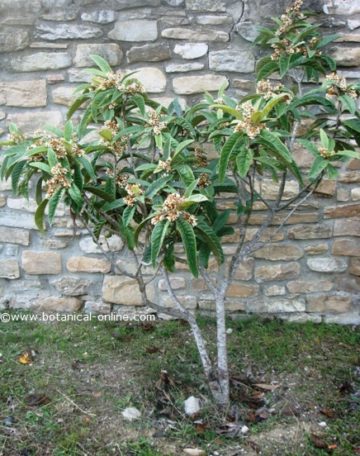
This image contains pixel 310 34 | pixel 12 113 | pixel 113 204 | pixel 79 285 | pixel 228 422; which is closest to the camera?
pixel 113 204

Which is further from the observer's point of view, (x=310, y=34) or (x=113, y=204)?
(x=310, y=34)

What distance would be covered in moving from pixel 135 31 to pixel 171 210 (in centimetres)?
139

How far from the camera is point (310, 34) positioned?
8.75 feet

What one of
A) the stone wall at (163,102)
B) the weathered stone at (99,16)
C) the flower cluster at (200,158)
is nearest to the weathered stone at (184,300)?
the stone wall at (163,102)

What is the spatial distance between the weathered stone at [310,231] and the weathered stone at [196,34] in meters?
1.09

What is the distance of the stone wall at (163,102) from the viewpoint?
290 centimetres

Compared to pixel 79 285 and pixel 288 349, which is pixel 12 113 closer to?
pixel 79 285

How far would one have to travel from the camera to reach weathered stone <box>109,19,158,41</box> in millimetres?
2918

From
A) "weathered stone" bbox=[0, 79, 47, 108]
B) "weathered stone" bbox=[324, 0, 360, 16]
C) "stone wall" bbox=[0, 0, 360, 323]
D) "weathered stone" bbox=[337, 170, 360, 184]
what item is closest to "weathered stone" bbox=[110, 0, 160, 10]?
"stone wall" bbox=[0, 0, 360, 323]

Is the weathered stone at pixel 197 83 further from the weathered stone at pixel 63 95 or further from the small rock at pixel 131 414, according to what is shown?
the small rock at pixel 131 414

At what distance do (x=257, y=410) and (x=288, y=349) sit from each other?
1.77 ft

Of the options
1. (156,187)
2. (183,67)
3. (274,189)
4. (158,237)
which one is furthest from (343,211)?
(158,237)

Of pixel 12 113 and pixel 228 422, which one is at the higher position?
pixel 12 113

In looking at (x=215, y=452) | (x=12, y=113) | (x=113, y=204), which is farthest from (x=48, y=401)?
(x=12, y=113)
